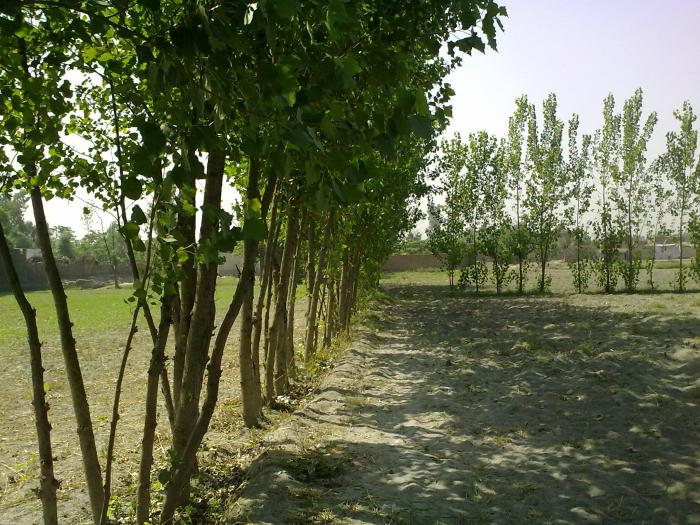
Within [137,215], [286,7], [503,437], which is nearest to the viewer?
[286,7]

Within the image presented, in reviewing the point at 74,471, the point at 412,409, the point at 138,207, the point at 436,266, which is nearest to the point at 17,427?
the point at 74,471

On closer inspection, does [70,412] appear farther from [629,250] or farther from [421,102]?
[629,250]

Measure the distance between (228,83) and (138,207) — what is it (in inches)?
22.4

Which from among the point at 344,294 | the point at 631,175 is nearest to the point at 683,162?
the point at 631,175

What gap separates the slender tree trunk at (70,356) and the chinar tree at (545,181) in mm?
23857

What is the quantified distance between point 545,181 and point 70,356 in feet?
81.0

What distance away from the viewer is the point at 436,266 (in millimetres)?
58500

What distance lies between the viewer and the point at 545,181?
1037 inches

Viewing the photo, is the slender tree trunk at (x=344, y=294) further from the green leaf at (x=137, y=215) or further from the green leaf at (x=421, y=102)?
the green leaf at (x=421, y=102)

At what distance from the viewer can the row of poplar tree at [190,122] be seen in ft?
7.00

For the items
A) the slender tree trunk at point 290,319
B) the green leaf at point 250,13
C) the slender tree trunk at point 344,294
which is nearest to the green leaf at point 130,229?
the green leaf at point 250,13

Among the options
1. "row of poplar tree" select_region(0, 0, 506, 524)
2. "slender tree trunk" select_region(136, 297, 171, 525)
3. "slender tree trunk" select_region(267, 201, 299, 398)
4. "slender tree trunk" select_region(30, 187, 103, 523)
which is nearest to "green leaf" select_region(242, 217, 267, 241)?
"row of poplar tree" select_region(0, 0, 506, 524)

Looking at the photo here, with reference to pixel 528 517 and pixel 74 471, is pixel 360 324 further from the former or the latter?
pixel 528 517

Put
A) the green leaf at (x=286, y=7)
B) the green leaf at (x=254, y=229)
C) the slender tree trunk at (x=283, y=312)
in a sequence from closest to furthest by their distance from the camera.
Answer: the green leaf at (x=286, y=7)
the green leaf at (x=254, y=229)
the slender tree trunk at (x=283, y=312)
